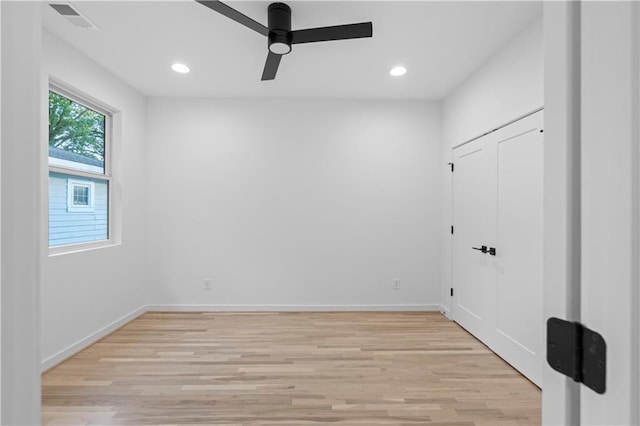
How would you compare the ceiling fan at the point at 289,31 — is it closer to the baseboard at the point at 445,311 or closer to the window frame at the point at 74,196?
the window frame at the point at 74,196

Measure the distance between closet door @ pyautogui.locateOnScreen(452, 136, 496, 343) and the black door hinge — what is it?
9.57 ft

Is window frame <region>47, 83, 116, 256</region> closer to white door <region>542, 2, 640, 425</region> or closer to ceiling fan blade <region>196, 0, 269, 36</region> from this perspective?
ceiling fan blade <region>196, 0, 269, 36</region>

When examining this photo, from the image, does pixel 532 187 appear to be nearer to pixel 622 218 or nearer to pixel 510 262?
pixel 510 262

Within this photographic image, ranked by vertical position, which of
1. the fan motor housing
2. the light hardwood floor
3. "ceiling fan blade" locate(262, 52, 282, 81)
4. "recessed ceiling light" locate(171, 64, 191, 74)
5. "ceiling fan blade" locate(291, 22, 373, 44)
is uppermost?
"recessed ceiling light" locate(171, 64, 191, 74)

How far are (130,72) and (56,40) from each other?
29.2 inches

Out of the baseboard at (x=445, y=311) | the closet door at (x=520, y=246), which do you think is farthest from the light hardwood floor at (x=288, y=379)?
the baseboard at (x=445, y=311)

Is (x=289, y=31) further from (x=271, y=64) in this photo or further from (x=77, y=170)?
(x=77, y=170)

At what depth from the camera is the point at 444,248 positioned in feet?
14.3

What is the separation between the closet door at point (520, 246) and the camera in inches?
101

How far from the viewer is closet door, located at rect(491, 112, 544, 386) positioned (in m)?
2.56

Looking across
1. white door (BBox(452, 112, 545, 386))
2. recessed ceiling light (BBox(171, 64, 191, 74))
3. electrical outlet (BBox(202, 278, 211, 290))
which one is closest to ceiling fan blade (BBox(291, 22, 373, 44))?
white door (BBox(452, 112, 545, 386))

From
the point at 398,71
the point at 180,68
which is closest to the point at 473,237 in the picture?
the point at 398,71

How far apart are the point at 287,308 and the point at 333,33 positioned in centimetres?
323

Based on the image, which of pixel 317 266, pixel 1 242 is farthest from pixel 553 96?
pixel 317 266
